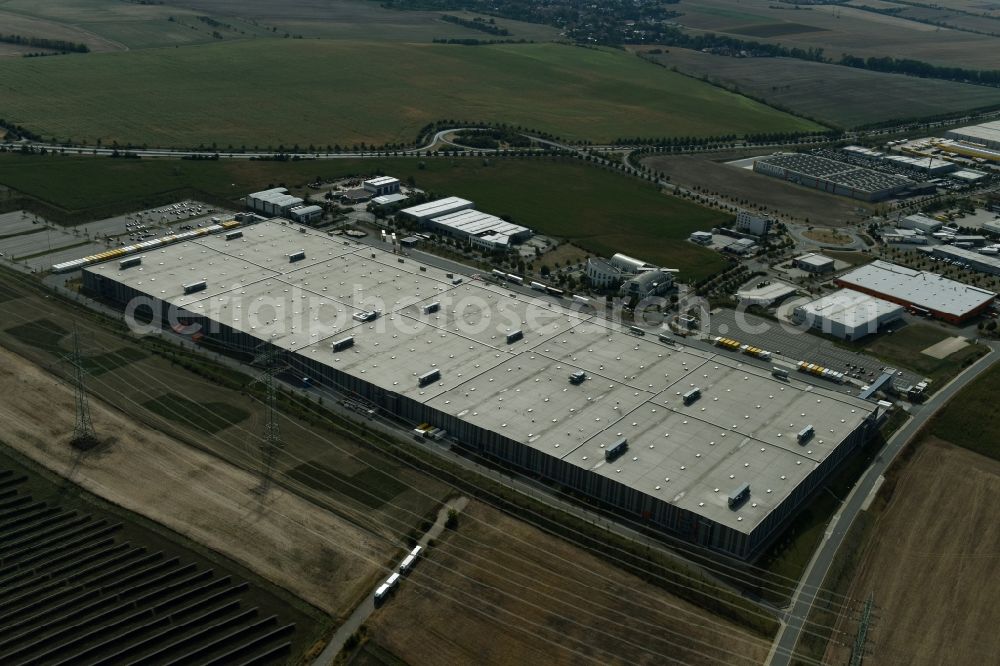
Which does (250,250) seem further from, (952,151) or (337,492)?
(952,151)

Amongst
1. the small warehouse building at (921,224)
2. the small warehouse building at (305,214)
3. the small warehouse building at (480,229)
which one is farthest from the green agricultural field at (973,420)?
the small warehouse building at (305,214)

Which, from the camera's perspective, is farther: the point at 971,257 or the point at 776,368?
the point at 971,257

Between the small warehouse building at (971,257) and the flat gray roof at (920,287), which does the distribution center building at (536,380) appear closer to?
the flat gray roof at (920,287)

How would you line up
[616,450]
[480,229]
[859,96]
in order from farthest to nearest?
[859,96]
[480,229]
[616,450]

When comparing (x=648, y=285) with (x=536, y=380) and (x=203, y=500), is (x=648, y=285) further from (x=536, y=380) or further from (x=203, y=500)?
(x=203, y=500)

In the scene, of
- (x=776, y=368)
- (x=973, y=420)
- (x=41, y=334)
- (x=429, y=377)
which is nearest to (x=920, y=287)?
(x=973, y=420)

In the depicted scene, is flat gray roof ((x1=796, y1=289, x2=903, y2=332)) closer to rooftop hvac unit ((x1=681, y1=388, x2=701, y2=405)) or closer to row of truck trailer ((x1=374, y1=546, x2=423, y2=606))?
rooftop hvac unit ((x1=681, y1=388, x2=701, y2=405))

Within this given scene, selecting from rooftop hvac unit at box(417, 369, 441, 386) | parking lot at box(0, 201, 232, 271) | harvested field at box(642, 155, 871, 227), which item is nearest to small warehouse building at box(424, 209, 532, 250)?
parking lot at box(0, 201, 232, 271)

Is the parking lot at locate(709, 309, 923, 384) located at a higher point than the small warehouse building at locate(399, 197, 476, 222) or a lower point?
lower
